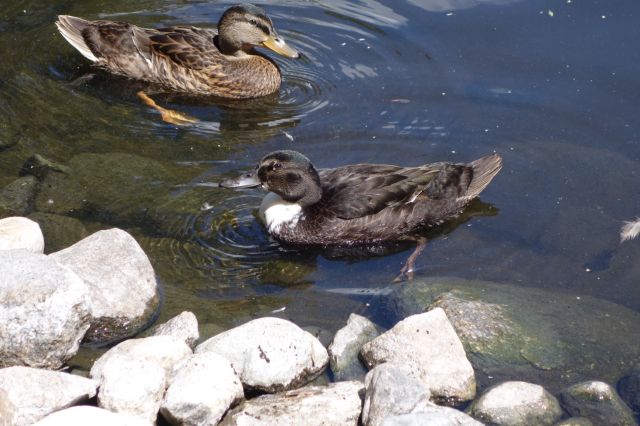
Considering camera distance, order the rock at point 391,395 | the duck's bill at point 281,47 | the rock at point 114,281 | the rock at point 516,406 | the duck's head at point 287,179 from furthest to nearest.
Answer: the duck's bill at point 281,47, the duck's head at point 287,179, the rock at point 114,281, the rock at point 516,406, the rock at point 391,395

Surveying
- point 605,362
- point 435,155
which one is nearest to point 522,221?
point 435,155

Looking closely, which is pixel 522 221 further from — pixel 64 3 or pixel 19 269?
pixel 64 3

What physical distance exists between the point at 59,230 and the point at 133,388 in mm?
2552

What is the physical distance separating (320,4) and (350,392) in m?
7.40

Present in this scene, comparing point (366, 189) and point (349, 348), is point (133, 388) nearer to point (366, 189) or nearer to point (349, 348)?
point (349, 348)

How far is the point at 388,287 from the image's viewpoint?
7484mm

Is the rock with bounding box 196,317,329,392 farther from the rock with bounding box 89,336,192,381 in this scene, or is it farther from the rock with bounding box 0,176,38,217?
the rock with bounding box 0,176,38,217

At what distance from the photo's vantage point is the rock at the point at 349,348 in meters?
6.52

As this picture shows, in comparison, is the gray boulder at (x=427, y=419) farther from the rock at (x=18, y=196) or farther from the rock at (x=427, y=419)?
the rock at (x=18, y=196)

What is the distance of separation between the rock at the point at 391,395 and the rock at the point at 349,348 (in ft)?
1.91

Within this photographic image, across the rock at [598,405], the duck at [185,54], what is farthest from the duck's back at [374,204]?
the duck at [185,54]

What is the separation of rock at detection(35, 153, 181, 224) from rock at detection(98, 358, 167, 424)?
247 cm

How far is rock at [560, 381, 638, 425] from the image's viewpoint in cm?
618

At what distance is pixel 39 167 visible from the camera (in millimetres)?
8859
